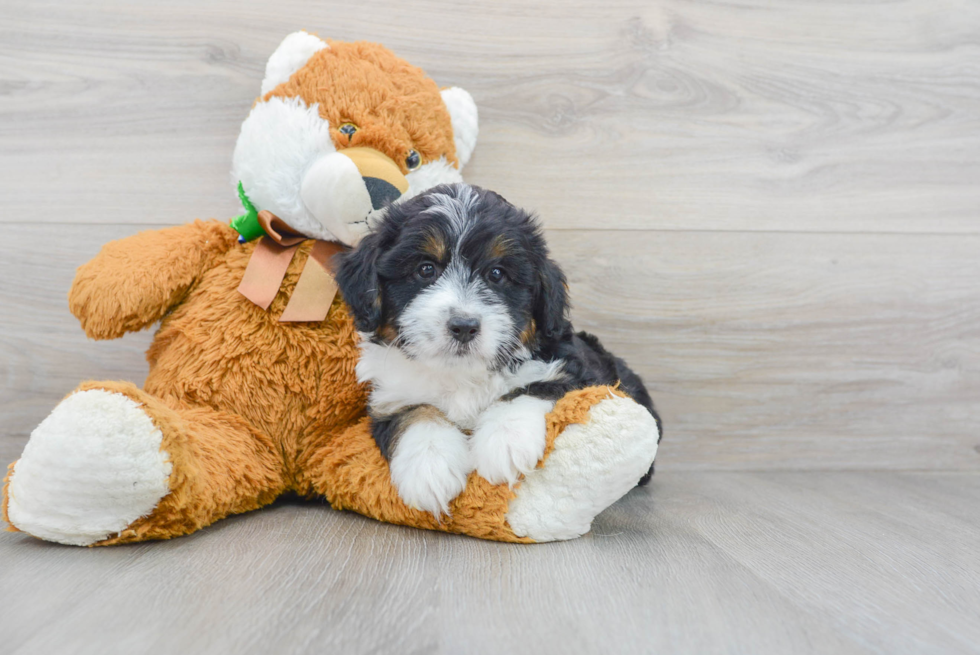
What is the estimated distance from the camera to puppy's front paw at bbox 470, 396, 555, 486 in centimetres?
130

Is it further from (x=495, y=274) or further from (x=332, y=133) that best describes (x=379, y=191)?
(x=495, y=274)

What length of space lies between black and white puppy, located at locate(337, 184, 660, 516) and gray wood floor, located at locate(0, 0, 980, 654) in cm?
40

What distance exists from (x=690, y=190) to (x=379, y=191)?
3.58ft

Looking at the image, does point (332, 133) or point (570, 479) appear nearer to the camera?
point (570, 479)

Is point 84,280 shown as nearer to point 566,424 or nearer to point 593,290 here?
point 566,424

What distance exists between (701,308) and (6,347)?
7.02ft

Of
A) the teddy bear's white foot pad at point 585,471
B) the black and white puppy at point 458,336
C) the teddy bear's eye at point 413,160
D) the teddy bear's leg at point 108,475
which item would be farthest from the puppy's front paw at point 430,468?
the teddy bear's eye at point 413,160

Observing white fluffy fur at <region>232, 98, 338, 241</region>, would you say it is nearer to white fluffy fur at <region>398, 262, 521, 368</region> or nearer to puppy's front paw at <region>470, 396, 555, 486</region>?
white fluffy fur at <region>398, 262, 521, 368</region>

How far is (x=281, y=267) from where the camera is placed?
1.65m

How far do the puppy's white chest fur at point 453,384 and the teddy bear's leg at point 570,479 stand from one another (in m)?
0.13

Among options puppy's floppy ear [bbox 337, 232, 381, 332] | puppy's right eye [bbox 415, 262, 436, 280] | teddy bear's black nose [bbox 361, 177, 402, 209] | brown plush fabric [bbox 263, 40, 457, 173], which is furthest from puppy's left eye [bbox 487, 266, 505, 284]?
brown plush fabric [bbox 263, 40, 457, 173]

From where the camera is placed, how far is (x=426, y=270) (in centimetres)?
135

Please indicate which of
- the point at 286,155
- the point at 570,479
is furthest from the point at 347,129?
the point at 570,479

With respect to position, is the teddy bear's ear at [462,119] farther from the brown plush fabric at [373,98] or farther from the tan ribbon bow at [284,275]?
the tan ribbon bow at [284,275]
